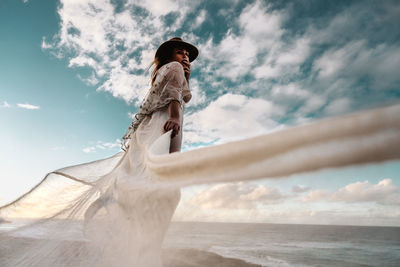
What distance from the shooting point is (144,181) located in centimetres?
127

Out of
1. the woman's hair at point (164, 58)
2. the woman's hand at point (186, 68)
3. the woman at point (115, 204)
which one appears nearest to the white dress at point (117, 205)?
the woman at point (115, 204)

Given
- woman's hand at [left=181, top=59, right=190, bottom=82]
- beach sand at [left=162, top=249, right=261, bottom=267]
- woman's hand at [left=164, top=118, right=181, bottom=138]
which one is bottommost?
beach sand at [left=162, top=249, right=261, bottom=267]

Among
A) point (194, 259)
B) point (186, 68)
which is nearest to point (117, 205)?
point (186, 68)

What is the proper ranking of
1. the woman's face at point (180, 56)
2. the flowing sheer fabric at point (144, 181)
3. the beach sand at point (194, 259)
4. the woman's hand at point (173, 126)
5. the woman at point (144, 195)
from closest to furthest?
1. the flowing sheer fabric at point (144, 181)
2. the woman at point (144, 195)
3. the woman's hand at point (173, 126)
4. the beach sand at point (194, 259)
5. the woman's face at point (180, 56)

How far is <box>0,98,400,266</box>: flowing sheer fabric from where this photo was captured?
1.94 ft

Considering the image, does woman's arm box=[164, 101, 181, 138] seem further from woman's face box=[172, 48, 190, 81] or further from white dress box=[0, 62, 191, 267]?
woman's face box=[172, 48, 190, 81]

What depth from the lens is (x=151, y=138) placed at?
164 cm

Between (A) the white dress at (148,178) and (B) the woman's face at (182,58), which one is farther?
(B) the woman's face at (182,58)

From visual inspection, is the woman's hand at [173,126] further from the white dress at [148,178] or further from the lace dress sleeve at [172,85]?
the lace dress sleeve at [172,85]

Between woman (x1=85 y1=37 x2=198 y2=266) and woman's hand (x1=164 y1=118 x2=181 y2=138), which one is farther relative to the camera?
woman's hand (x1=164 y1=118 x2=181 y2=138)

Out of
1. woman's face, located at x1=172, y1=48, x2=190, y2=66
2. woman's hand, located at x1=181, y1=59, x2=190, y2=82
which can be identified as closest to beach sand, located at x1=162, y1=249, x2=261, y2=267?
woman's hand, located at x1=181, y1=59, x2=190, y2=82

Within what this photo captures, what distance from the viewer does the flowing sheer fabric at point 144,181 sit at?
0.59 m

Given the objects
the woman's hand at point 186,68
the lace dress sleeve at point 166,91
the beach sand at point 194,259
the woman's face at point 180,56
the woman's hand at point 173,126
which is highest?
the woman's face at point 180,56

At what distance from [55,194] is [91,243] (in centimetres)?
71
